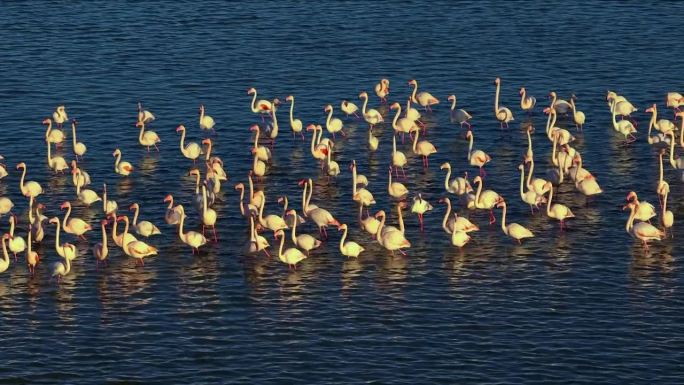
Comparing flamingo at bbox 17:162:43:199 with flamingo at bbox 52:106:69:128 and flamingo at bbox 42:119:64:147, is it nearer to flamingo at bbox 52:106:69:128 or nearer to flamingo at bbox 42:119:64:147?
flamingo at bbox 42:119:64:147

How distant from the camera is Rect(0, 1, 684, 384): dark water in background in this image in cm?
4916

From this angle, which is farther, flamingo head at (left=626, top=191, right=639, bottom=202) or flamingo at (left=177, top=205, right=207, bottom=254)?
flamingo head at (left=626, top=191, right=639, bottom=202)

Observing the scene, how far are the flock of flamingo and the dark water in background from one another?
65 centimetres

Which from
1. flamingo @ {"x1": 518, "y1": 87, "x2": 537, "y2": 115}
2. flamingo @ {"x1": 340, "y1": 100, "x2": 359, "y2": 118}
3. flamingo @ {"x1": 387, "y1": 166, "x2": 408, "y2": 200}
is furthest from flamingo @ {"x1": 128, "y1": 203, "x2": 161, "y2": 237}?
flamingo @ {"x1": 518, "y1": 87, "x2": 537, "y2": 115}

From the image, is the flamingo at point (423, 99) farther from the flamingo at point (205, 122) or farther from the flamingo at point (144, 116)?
the flamingo at point (144, 116)

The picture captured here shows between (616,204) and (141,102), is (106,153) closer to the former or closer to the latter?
(141,102)

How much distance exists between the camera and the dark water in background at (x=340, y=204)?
49.2m

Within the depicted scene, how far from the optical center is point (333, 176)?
65562 mm

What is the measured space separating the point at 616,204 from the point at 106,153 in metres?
22.7

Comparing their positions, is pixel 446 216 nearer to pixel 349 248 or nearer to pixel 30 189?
pixel 349 248

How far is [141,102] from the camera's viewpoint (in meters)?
76.6

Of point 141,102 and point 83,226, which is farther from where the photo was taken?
point 141,102

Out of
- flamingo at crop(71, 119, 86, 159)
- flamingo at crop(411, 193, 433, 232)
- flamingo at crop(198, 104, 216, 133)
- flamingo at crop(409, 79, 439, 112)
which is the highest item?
flamingo at crop(409, 79, 439, 112)

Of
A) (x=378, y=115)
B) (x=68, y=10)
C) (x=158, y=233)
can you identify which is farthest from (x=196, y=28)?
(x=158, y=233)
